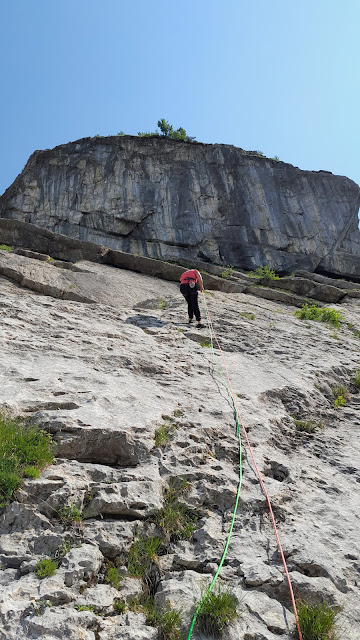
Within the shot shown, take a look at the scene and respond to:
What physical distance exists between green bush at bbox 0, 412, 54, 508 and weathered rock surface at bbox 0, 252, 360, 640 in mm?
111

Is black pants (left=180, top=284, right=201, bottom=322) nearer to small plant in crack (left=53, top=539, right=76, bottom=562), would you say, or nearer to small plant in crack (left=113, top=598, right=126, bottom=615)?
small plant in crack (left=53, top=539, right=76, bottom=562)

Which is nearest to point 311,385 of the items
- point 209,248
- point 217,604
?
point 217,604

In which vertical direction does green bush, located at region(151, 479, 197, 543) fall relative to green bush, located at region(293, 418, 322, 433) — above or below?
below

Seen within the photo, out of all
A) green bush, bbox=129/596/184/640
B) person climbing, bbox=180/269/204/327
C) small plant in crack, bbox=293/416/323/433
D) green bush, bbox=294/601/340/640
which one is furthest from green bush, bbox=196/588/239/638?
person climbing, bbox=180/269/204/327

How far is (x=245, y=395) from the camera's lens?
7297 millimetres

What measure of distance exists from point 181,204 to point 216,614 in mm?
36381

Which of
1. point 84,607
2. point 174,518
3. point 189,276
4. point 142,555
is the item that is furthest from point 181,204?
point 84,607

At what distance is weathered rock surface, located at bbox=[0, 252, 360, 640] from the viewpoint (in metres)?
3.37

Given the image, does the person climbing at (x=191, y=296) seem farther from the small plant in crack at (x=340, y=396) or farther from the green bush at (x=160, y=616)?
the green bush at (x=160, y=616)

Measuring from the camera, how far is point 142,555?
150 inches

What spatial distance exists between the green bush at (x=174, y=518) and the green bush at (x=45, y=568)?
108 centimetres

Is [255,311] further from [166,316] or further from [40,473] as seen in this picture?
[40,473]

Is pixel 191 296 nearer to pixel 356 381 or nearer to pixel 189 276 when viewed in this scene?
pixel 189 276

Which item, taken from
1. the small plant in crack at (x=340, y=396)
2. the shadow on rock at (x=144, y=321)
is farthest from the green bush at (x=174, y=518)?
the shadow on rock at (x=144, y=321)
